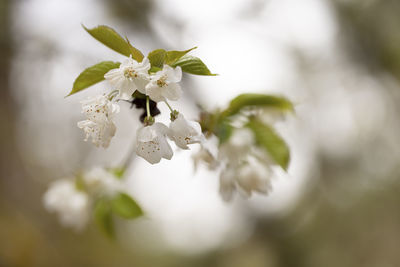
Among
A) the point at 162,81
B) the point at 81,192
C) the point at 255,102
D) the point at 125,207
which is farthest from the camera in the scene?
the point at 81,192

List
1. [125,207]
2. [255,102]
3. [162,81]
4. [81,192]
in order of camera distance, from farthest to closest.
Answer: [81,192] < [125,207] < [255,102] < [162,81]

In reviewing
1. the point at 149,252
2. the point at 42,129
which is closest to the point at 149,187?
the point at 42,129

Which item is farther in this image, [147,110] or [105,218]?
[105,218]

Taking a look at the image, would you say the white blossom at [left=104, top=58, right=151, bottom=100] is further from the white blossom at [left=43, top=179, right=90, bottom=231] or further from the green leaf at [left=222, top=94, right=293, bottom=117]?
the white blossom at [left=43, top=179, right=90, bottom=231]

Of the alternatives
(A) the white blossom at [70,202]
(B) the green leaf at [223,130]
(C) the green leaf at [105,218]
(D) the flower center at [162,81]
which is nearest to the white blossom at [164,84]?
(D) the flower center at [162,81]

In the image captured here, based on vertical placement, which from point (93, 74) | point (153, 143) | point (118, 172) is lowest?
point (153, 143)

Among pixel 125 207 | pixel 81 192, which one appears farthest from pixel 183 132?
pixel 81 192

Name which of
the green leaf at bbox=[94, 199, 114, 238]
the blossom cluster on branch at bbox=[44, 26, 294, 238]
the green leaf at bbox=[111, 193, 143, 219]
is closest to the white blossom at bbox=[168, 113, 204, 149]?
the blossom cluster on branch at bbox=[44, 26, 294, 238]

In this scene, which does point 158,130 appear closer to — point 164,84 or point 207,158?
point 164,84
